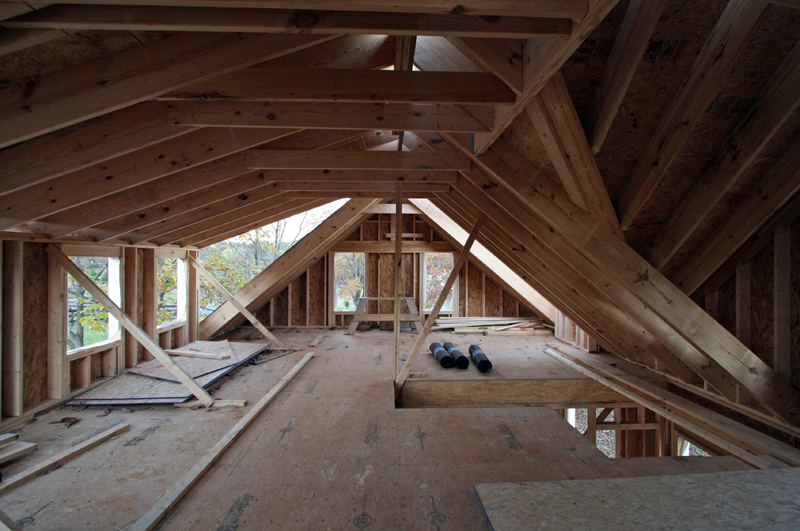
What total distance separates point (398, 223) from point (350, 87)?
230 centimetres

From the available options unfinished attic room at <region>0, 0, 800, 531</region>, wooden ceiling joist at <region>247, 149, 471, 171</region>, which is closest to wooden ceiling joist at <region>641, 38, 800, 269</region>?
unfinished attic room at <region>0, 0, 800, 531</region>

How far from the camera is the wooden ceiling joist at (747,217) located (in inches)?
90.3

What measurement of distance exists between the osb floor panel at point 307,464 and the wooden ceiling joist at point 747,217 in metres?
1.61

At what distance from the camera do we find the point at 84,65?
1.76 m

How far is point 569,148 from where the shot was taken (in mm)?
2230

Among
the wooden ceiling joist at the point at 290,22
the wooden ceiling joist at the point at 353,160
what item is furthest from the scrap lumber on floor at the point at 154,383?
the wooden ceiling joist at the point at 290,22

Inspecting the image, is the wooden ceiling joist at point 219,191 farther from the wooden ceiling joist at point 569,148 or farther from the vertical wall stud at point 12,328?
the wooden ceiling joist at point 569,148

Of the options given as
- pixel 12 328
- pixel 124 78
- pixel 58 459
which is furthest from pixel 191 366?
pixel 124 78

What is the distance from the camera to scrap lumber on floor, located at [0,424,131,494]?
2.59m

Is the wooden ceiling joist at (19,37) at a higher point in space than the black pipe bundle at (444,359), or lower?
higher

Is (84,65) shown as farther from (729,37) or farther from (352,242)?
(352,242)

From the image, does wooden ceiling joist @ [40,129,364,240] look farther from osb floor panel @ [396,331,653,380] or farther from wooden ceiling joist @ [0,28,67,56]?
osb floor panel @ [396,331,653,380]

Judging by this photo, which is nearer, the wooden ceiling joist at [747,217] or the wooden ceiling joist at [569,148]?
Result: the wooden ceiling joist at [569,148]

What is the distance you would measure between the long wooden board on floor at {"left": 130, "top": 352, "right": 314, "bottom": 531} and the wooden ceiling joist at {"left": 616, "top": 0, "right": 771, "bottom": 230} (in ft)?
11.5
